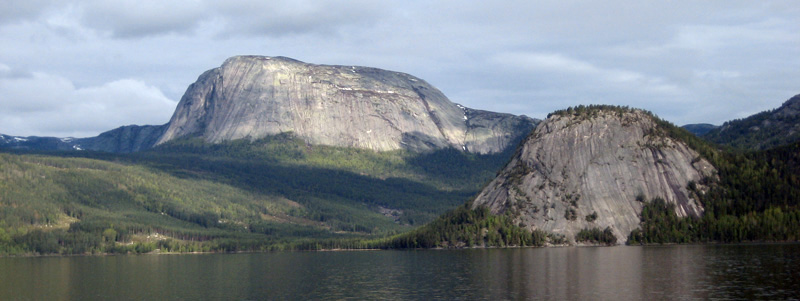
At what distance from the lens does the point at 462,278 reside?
427 ft

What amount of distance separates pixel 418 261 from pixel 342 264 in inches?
661

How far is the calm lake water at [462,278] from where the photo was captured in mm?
105812

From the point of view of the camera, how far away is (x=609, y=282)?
114750mm

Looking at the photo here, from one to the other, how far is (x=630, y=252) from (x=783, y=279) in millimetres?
71897

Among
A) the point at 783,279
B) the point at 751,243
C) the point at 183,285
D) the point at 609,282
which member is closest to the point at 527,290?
the point at 609,282

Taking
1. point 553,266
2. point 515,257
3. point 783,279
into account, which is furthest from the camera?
point 515,257

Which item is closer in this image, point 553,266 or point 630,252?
point 553,266

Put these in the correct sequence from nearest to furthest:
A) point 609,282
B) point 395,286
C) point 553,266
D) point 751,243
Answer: point 609,282
point 395,286
point 553,266
point 751,243

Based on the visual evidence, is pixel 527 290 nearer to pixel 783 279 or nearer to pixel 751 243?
pixel 783 279

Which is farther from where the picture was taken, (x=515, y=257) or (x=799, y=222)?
Result: (x=799, y=222)

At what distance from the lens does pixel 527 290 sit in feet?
359

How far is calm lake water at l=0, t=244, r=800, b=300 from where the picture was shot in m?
106

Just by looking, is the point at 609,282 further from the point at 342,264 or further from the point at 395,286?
the point at 342,264

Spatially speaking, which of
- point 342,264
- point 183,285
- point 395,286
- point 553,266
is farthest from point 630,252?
point 183,285
